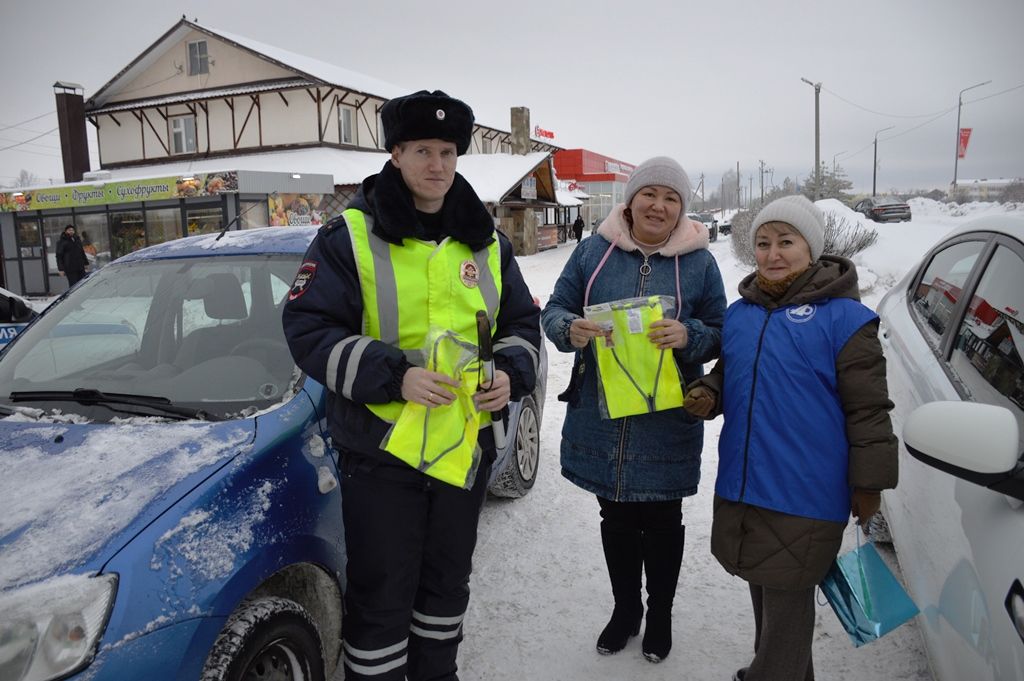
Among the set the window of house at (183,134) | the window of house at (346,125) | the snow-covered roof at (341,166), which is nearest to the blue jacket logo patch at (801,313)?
the snow-covered roof at (341,166)

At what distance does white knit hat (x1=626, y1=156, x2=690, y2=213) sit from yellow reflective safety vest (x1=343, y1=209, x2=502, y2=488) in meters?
0.89

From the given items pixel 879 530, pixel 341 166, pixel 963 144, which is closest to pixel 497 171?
pixel 341 166

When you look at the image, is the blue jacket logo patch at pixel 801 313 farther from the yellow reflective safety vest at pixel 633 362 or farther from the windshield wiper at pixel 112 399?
the windshield wiper at pixel 112 399

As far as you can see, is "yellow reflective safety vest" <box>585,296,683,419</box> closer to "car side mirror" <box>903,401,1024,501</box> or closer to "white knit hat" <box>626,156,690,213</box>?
"white knit hat" <box>626,156,690,213</box>

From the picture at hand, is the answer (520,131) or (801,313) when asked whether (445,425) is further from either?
(520,131)

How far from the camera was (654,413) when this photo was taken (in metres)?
2.71

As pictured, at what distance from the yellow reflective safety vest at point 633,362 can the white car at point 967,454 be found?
0.80 meters

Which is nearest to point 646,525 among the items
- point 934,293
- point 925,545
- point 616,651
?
point 616,651

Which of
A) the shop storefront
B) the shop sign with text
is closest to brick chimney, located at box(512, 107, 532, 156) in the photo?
the shop storefront

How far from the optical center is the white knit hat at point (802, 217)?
220 centimetres

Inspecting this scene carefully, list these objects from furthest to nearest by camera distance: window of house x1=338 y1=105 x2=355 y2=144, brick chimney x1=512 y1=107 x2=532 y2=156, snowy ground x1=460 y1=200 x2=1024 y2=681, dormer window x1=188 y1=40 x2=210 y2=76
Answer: brick chimney x1=512 y1=107 x2=532 y2=156, dormer window x1=188 y1=40 x2=210 y2=76, window of house x1=338 y1=105 x2=355 y2=144, snowy ground x1=460 y1=200 x2=1024 y2=681

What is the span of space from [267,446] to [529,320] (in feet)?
3.10

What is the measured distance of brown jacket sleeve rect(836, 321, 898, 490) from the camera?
6.41 feet

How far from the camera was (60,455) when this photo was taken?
2055mm
